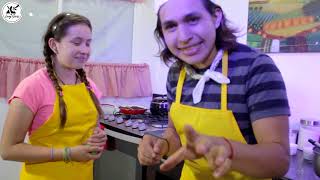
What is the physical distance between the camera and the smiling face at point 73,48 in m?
1.27

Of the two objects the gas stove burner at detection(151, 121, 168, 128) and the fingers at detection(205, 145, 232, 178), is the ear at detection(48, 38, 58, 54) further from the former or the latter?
the fingers at detection(205, 145, 232, 178)

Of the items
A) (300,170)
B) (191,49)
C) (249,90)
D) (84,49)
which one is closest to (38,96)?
(84,49)

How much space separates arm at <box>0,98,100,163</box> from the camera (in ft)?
3.71

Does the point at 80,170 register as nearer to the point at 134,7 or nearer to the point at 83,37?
the point at 83,37

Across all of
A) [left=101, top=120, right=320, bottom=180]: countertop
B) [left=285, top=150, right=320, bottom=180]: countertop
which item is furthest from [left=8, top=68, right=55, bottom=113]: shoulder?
[left=285, top=150, right=320, bottom=180]: countertop

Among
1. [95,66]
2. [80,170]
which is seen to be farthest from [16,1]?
[80,170]

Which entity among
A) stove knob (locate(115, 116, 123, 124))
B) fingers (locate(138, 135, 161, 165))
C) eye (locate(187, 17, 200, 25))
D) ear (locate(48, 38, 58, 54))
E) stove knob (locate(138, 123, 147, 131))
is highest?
eye (locate(187, 17, 200, 25))

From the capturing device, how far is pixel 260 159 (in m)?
0.67

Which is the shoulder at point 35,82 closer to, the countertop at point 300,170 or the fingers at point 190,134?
the fingers at point 190,134

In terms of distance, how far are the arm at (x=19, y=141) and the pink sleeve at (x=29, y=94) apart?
0.5 inches

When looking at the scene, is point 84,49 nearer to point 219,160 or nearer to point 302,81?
point 219,160

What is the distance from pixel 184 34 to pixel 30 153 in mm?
711

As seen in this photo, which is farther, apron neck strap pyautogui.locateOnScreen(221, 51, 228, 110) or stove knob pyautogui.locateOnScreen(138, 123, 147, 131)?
stove knob pyautogui.locateOnScreen(138, 123, 147, 131)

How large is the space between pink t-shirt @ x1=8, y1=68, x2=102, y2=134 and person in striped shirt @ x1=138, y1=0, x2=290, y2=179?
473mm
